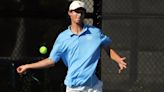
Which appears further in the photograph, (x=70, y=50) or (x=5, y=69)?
(x=5, y=69)

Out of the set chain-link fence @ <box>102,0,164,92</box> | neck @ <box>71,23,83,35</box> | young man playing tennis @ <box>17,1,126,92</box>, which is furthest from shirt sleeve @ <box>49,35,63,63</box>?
chain-link fence @ <box>102,0,164,92</box>

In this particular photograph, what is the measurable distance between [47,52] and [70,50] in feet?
6.46

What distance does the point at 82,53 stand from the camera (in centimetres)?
509

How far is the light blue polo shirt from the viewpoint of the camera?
5090 mm

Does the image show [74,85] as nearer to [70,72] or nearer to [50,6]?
[70,72]

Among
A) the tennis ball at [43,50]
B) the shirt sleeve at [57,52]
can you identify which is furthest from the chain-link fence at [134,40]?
the shirt sleeve at [57,52]

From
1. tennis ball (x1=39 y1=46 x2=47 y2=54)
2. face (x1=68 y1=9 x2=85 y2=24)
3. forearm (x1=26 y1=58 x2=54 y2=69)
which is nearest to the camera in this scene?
A: face (x1=68 y1=9 x2=85 y2=24)

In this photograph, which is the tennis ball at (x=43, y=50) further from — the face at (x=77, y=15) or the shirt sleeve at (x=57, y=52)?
the face at (x=77, y=15)

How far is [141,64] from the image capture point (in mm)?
7277

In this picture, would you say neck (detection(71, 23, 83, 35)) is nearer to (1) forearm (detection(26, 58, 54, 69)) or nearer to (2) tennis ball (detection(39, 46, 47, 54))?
(1) forearm (detection(26, 58, 54, 69))

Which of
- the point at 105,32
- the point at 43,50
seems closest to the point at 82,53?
the point at 43,50

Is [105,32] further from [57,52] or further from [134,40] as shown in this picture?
[57,52]

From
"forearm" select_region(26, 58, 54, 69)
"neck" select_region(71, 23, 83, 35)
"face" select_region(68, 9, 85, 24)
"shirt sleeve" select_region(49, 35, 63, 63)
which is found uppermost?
"face" select_region(68, 9, 85, 24)

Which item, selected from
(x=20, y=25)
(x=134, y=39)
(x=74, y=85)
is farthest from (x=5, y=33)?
(x=74, y=85)
